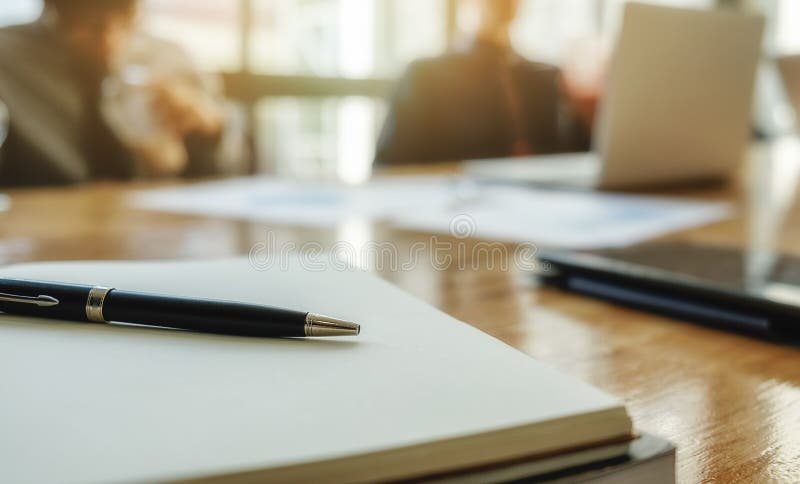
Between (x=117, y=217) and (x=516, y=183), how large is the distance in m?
0.62

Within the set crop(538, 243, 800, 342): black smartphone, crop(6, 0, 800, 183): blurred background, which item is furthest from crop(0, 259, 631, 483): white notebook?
crop(6, 0, 800, 183): blurred background

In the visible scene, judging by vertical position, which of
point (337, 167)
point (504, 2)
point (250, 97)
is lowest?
point (337, 167)

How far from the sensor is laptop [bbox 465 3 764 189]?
96cm

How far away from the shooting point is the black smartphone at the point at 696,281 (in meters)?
0.38

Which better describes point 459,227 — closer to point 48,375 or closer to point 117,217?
point 117,217

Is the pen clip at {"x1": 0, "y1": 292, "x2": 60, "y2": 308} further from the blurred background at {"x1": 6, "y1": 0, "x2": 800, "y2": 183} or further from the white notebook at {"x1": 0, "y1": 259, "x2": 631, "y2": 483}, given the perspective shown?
the blurred background at {"x1": 6, "y1": 0, "x2": 800, "y2": 183}

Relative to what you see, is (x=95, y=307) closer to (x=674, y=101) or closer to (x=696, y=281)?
(x=696, y=281)

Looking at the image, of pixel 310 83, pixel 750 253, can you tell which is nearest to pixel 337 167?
pixel 310 83

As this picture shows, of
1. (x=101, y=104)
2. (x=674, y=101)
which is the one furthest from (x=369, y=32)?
(x=674, y=101)

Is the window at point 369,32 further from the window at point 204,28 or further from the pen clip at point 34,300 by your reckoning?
the pen clip at point 34,300

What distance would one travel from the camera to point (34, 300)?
288 mm

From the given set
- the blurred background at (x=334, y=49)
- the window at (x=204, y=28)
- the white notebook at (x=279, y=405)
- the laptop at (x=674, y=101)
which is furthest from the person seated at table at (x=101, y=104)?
the white notebook at (x=279, y=405)

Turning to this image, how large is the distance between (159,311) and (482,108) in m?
1.59

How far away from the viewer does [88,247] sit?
65cm
